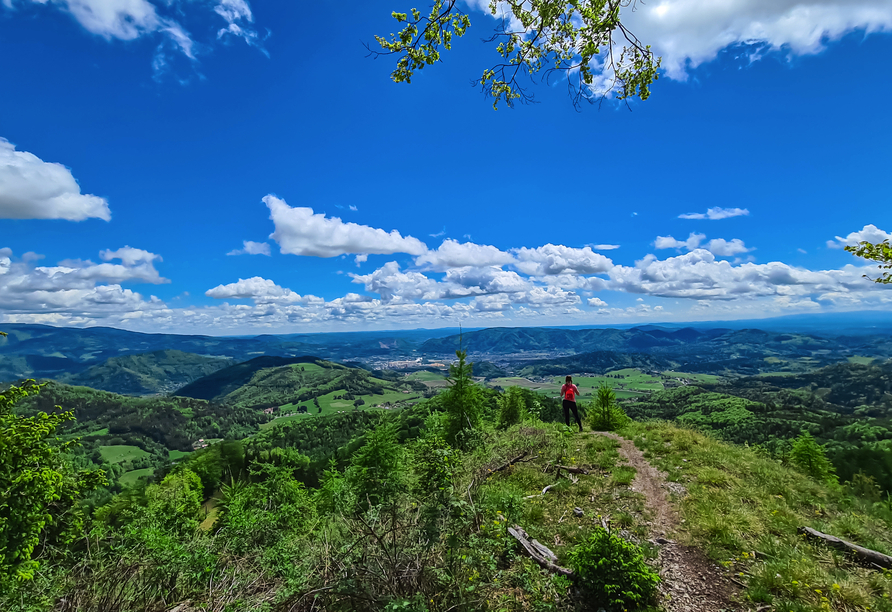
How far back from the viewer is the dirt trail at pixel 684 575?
536 centimetres

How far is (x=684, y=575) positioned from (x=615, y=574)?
1719 millimetres

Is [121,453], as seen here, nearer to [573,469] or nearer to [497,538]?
[573,469]

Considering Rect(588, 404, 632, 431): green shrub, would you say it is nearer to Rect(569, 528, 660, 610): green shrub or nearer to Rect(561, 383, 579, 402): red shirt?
Rect(561, 383, 579, 402): red shirt

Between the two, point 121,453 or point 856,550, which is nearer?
point 856,550

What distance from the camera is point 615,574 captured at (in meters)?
5.36

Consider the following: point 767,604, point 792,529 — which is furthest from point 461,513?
point 792,529

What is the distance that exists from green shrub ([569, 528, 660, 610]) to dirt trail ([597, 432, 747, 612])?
0.45m

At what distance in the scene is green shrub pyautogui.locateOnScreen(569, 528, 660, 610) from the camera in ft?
17.2

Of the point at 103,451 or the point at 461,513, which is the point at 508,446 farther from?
the point at 103,451

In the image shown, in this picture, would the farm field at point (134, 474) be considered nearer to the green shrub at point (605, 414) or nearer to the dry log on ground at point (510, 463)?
the green shrub at point (605, 414)

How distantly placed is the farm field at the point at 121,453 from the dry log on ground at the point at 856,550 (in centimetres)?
15947

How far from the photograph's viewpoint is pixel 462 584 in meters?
4.88

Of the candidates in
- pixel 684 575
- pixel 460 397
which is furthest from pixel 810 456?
pixel 460 397

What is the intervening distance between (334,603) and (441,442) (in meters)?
2.70
